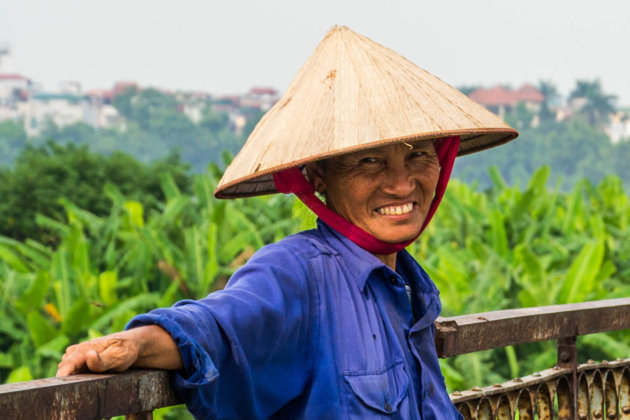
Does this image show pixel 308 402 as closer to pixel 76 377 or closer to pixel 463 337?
pixel 76 377

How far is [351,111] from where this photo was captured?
5.20 feet

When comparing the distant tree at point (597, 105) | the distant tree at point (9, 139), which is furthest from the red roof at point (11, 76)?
the distant tree at point (597, 105)

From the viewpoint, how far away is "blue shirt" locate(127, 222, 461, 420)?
138 centimetres

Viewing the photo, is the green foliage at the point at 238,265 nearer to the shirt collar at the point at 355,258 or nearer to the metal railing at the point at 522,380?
the metal railing at the point at 522,380

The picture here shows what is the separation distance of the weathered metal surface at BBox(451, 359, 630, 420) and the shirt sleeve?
66cm

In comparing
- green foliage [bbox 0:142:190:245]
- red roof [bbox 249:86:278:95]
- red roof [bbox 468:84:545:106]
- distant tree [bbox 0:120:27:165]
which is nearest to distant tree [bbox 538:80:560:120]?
red roof [bbox 468:84:545:106]

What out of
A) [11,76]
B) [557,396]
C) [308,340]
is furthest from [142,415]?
[11,76]

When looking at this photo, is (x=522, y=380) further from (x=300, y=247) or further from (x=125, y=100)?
(x=125, y=100)

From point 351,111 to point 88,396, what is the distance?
62 cm

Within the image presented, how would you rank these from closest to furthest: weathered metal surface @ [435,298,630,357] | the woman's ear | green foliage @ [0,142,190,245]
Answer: the woman's ear
weathered metal surface @ [435,298,630,357]
green foliage @ [0,142,190,245]

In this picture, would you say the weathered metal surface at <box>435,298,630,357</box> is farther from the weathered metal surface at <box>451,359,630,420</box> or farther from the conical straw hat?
the conical straw hat

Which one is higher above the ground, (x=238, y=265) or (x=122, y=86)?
(x=122, y=86)

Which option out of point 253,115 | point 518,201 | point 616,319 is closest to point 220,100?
point 253,115

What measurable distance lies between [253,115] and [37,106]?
1356 inches
